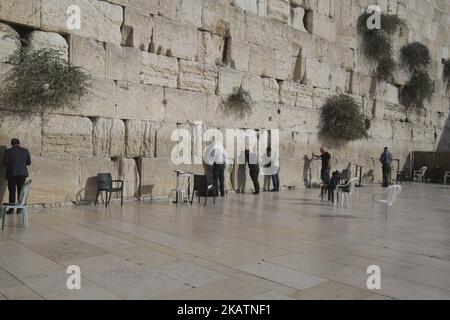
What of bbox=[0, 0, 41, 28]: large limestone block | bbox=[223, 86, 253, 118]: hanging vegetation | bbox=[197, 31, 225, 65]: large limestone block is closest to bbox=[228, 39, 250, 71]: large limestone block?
bbox=[197, 31, 225, 65]: large limestone block

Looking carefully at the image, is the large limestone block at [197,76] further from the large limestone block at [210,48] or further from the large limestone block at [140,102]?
the large limestone block at [140,102]

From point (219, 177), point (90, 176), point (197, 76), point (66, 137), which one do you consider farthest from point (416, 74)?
point (66, 137)

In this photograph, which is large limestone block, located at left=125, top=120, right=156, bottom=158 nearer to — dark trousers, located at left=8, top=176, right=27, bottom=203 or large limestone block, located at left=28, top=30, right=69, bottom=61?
large limestone block, located at left=28, top=30, right=69, bottom=61

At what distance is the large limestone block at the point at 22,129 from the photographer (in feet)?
23.0

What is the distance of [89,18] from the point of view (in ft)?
26.3

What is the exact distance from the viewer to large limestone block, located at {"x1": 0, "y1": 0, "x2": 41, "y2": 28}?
7.05 meters

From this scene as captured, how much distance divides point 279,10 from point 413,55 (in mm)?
6865

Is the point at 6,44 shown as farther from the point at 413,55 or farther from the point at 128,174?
the point at 413,55

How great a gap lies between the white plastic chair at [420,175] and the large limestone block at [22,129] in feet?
43.4

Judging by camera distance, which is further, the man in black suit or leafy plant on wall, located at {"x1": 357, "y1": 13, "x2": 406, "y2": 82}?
leafy plant on wall, located at {"x1": 357, "y1": 13, "x2": 406, "y2": 82}

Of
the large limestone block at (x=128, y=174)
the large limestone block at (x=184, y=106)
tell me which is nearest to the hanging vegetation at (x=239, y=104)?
the large limestone block at (x=184, y=106)

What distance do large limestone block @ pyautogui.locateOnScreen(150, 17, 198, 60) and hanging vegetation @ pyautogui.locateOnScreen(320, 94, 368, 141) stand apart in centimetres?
Answer: 504
